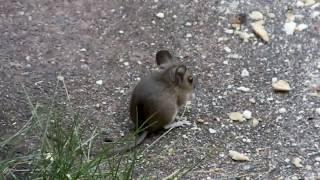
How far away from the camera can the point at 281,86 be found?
15.2 feet

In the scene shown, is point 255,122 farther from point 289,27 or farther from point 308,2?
point 308,2

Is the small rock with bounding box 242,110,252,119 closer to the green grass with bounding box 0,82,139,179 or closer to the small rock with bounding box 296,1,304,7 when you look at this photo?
the green grass with bounding box 0,82,139,179

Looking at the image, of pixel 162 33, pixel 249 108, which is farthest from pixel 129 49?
pixel 249 108

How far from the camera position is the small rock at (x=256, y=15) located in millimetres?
5194

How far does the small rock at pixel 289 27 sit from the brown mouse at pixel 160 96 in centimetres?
88

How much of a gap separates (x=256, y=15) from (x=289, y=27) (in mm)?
244

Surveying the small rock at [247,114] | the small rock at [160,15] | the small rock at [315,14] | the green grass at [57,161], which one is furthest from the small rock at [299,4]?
the green grass at [57,161]

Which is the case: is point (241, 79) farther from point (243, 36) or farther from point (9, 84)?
point (9, 84)

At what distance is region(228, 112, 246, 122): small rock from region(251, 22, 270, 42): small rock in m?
0.74

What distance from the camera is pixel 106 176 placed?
11.3 feet

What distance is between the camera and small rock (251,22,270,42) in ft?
16.5

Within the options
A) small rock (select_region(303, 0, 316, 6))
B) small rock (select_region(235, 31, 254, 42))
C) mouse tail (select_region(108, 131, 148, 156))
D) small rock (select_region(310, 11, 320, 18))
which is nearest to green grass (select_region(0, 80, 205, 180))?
mouse tail (select_region(108, 131, 148, 156))

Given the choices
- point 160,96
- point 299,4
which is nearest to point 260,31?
point 299,4

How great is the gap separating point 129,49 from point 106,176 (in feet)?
5.63
